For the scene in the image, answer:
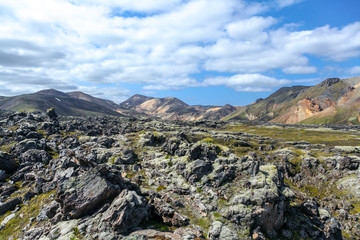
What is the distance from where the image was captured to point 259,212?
2961 centimetres

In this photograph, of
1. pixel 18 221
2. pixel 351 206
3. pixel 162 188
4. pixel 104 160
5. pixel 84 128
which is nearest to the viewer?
pixel 18 221

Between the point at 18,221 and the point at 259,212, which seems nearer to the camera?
the point at 259,212

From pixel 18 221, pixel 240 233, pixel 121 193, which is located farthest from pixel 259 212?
pixel 18 221

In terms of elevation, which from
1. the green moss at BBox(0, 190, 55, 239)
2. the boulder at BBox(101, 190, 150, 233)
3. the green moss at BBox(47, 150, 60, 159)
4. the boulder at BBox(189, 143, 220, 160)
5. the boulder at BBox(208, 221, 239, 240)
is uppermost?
the boulder at BBox(189, 143, 220, 160)

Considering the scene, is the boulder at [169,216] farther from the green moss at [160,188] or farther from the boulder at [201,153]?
the boulder at [201,153]

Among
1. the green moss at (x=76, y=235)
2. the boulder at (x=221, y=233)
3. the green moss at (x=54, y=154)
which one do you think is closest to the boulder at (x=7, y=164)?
the green moss at (x=54, y=154)

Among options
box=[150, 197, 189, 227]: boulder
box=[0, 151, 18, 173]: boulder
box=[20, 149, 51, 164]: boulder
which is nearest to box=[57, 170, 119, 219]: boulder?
box=[150, 197, 189, 227]: boulder

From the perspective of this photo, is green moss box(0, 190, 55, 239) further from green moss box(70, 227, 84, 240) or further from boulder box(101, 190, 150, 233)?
boulder box(101, 190, 150, 233)

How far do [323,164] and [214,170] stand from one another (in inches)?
2873

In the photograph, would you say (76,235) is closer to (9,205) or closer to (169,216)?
(169,216)

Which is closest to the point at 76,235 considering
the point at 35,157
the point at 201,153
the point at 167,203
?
the point at 167,203

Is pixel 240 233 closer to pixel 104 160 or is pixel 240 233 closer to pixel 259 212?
pixel 259 212

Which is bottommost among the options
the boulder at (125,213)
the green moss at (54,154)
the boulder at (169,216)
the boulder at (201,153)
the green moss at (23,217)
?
the green moss at (23,217)

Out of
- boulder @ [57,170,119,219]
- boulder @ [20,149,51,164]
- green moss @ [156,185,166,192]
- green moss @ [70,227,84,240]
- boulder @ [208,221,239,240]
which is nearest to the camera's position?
green moss @ [70,227,84,240]
